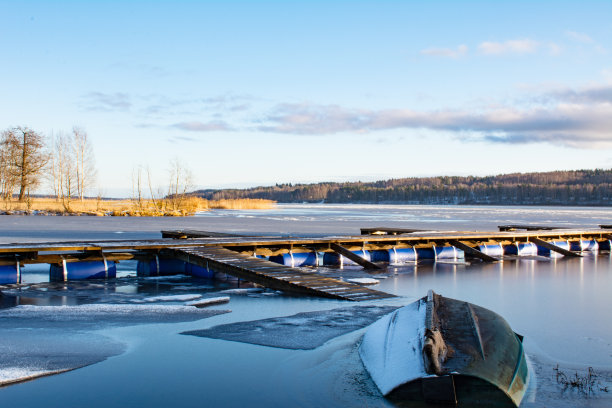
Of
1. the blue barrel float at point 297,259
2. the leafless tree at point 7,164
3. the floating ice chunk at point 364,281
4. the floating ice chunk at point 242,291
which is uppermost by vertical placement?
the leafless tree at point 7,164

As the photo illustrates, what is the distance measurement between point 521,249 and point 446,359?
16.8 metres

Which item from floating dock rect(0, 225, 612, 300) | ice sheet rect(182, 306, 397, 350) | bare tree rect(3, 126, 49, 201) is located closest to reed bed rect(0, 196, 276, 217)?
bare tree rect(3, 126, 49, 201)

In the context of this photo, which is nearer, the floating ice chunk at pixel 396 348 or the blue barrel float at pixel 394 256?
the floating ice chunk at pixel 396 348

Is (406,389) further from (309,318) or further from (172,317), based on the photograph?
(172,317)

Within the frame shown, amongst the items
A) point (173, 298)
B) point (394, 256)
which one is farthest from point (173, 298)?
point (394, 256)

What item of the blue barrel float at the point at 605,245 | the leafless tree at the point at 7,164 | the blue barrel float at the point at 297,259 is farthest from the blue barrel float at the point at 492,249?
the leafless tree at the point at 7,164

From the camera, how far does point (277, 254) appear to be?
1524 centimetres

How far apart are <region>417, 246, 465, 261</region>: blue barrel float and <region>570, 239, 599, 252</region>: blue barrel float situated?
708 centimetres

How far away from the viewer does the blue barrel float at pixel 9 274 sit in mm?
11461

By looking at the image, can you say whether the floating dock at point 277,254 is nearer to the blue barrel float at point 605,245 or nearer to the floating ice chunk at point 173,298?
the floating ice chunk at point 173,298

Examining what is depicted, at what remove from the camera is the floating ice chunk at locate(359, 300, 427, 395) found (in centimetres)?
514

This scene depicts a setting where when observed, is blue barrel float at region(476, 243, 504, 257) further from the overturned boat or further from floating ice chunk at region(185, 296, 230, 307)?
the overturned boat

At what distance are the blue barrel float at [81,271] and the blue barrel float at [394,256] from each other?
8.00 metres

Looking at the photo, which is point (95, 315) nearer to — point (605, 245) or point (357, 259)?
point (357, 259)
